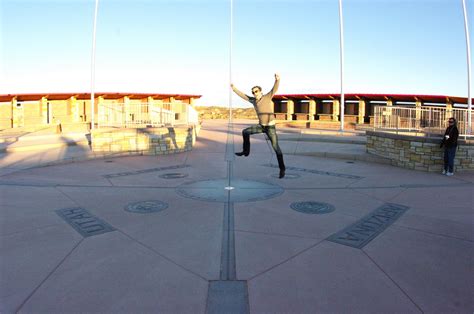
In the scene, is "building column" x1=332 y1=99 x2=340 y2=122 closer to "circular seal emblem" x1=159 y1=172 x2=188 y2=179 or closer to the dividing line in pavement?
"circular seal emblem" x1=159 y1=172 x2=188 y2=179

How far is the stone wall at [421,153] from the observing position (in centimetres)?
984

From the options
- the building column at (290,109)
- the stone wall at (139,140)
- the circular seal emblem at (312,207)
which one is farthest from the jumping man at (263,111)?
the building column at (290,109)

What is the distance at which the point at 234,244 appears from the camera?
4160 mm

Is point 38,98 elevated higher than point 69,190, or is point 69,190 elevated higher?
point 38,98

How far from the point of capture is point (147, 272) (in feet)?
11.1

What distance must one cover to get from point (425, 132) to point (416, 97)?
Answer: 1818 centimetres

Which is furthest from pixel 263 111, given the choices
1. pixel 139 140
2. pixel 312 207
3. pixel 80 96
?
pixel 80 96

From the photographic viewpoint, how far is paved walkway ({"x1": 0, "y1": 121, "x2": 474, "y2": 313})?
2.93 m

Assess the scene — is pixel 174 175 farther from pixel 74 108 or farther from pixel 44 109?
pixel 74 108

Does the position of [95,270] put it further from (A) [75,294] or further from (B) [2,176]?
(B) [2,176]

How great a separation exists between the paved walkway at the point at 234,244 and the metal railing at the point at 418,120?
4.20m

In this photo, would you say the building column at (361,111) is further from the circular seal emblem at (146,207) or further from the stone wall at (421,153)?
the circular seal emblem at (146,207)

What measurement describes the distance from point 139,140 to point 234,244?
31.1ft

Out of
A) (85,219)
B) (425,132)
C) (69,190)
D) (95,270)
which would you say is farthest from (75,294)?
(425,132)
